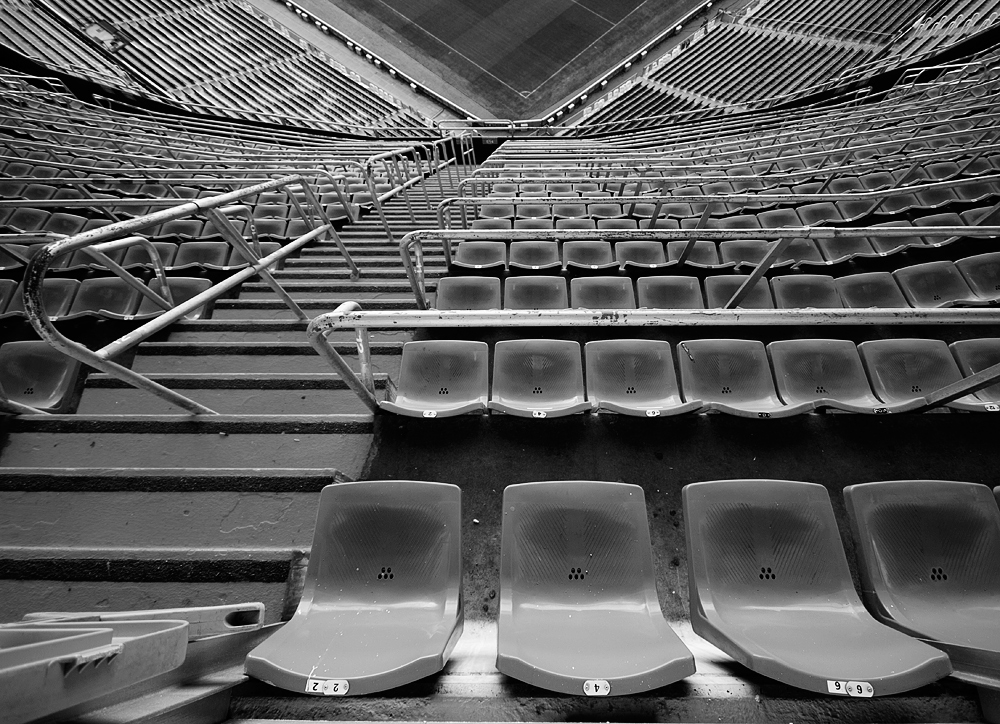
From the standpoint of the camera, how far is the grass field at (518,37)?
13.7 metres

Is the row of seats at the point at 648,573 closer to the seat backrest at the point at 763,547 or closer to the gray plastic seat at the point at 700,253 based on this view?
the seat backrest at the point at 763,547

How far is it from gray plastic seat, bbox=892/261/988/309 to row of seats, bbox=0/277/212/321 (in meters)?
4.85

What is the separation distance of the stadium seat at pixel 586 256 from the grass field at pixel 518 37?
10766 millimetres

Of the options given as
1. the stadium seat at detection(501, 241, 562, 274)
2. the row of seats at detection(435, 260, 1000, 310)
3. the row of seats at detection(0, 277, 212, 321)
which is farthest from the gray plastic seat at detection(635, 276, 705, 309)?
the row of seats at detection(0, 277, 212, 321)

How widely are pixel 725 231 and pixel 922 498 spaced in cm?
144

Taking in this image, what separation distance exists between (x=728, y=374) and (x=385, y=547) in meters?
2.02

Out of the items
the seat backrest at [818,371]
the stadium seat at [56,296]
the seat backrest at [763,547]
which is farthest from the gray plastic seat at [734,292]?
the stadium seat at [56,296]

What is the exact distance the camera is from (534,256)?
3982mm

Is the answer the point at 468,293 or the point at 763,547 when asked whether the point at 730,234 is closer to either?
the point at 763,547

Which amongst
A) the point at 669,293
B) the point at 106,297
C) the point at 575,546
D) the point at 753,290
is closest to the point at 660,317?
the point at 575,546

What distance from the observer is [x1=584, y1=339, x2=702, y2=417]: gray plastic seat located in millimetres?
2574

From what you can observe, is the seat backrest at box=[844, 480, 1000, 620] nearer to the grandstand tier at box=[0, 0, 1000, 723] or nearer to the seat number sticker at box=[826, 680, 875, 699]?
the grandstand tier at box=[0, 0, 1000, 723]

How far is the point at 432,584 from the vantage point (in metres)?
1.71

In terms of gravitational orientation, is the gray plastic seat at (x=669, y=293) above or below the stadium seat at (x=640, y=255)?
below
